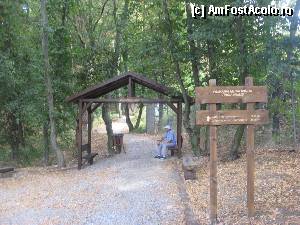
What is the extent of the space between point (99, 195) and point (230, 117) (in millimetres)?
4380

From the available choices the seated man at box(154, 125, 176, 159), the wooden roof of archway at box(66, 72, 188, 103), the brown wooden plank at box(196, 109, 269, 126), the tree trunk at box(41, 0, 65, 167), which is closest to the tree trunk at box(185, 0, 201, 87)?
the wooden roof of archway at box(66, 72, 188, 103)

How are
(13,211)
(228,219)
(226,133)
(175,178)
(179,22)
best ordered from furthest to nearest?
(226,133) → (179,22) → (175,178) → (13,211) → (228,219)

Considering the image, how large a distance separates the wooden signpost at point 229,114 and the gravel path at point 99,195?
3.94 feet

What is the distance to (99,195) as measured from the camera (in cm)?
1048

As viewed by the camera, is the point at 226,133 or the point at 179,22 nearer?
the point at 179,22

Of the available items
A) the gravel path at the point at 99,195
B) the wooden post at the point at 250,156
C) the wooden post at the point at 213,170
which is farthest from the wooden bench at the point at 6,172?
the wooden post at the point at 250,156

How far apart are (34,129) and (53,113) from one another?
4.86 metres

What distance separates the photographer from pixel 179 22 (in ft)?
50.2

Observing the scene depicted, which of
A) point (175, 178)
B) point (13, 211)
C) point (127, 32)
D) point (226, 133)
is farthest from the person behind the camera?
point (127, 32)

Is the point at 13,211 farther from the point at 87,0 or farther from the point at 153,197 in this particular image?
the point at 87,0

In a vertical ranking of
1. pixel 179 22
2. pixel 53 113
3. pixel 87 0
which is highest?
pixel 87 0

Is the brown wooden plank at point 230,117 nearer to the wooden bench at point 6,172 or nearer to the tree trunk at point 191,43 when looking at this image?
the tree trunk at point 191,43

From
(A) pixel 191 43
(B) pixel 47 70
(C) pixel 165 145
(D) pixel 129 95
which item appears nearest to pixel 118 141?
(C) pixel 165 145

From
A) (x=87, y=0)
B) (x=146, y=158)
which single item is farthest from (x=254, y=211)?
(x=87, y=0)
